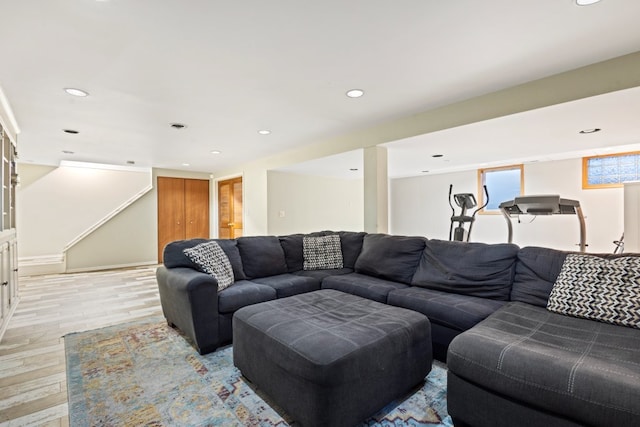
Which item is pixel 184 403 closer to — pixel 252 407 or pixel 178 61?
pixel 252 407

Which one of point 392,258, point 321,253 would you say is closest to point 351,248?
point 321,253

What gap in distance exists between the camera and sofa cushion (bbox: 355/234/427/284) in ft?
9.93

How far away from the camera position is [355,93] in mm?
2770

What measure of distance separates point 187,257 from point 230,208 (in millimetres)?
4543

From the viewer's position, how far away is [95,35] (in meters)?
1.83

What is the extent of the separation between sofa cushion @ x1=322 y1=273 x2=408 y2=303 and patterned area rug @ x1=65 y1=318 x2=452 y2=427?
2.38 ft

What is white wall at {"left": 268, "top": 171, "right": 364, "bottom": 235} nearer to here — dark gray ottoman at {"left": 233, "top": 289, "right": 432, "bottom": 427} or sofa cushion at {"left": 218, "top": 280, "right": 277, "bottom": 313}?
sofa cushion at {"left": 218, "top": 280, "right": 277, "bottom": 313}

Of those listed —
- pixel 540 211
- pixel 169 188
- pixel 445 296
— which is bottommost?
pixel 445 296

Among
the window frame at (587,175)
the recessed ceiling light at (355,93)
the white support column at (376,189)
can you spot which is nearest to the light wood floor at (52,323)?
the white support column at (376,189)

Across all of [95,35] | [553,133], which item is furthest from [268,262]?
[553,133]

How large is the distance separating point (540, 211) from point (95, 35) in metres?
4.18

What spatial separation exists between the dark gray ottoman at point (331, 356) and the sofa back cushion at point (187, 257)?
108 centimetres

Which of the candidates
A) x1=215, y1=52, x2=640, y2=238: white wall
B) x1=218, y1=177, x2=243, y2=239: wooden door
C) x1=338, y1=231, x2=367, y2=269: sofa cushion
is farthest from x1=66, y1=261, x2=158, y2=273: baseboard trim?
x1=338, y1=231, x2=367, y2=269: sofa cushion

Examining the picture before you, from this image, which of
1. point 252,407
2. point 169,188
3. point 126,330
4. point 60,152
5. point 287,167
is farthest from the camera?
point 169,188
